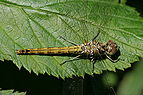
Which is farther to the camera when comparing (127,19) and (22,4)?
(127,19)

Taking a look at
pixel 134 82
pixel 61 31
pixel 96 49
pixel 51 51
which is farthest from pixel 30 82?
pixel 134 82

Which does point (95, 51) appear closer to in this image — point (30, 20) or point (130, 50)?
point (130, 50)

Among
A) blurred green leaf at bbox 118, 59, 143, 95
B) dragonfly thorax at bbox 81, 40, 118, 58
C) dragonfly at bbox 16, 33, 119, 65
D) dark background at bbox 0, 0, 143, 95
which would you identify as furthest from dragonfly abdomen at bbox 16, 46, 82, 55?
blurred green leaf at bbox 118, 59, 143, 95

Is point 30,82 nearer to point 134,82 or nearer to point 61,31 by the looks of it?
point 61,31

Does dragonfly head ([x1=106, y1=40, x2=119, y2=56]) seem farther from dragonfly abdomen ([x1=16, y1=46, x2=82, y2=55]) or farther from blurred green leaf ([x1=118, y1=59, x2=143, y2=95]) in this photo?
blurred green leaf ([x1=118, y1=59, x2=143, y2=95])

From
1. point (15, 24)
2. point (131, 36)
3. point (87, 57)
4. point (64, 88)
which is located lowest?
point (64, 88)

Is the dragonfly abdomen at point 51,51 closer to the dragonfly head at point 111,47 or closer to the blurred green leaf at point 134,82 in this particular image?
the dragonfly head at point 111,47

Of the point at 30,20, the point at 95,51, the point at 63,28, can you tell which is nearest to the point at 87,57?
the point at 95,51
